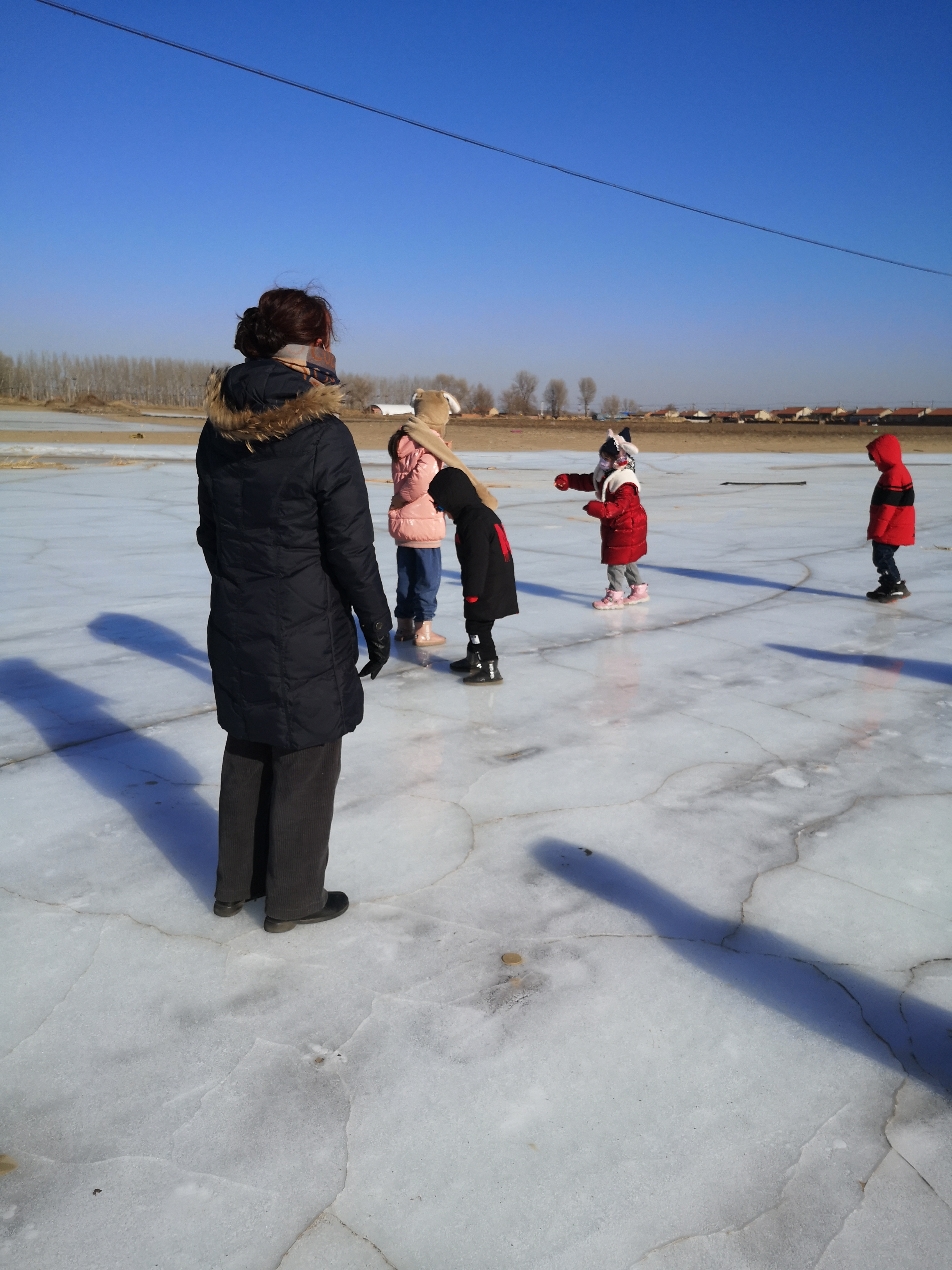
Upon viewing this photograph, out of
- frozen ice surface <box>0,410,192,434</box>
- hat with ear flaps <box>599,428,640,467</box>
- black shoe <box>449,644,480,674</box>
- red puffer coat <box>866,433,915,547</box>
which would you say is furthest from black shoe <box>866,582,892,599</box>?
frozen ice surface <box>0,410,192,434</box>

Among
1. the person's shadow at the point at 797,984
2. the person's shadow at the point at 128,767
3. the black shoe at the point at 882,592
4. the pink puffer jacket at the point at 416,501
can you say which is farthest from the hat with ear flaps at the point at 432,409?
the black shoe at the point at 882,592

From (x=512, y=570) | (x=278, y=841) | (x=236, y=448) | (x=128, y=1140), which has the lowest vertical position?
(x=128, y=1140)

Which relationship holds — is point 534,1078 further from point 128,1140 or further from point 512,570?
point 512,570

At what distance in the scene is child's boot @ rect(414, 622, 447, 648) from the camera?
581 centimetres

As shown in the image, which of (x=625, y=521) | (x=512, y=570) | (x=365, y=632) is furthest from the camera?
(x=625, y=521)

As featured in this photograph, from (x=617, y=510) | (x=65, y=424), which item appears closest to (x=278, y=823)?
(x=617, y=510)

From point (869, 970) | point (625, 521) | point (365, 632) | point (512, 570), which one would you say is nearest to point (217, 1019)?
point (365, 632)

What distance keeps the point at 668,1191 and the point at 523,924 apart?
0.97 m

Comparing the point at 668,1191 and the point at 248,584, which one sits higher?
the point at 248,584

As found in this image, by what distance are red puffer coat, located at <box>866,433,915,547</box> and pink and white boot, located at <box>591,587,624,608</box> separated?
1.98 meters

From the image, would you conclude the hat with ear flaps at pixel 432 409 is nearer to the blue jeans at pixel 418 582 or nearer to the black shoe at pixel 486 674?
the blue jeans at pixel 418 582

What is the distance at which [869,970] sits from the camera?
2.48 metres

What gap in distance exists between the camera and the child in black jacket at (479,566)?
4859 mm

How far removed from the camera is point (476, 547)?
487 cm
